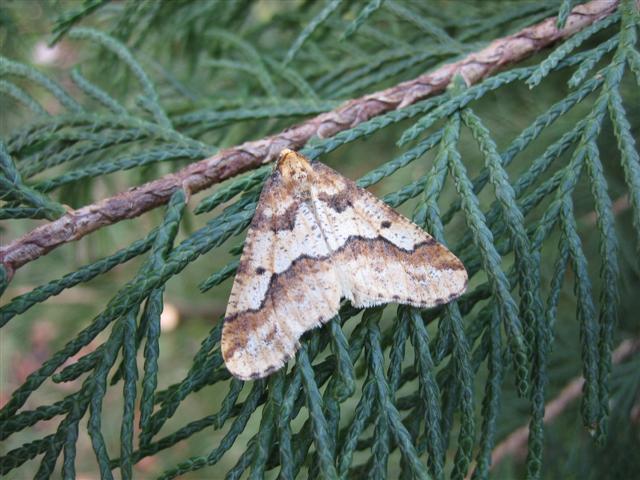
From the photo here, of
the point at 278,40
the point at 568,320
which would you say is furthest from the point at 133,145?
the point at 568,320

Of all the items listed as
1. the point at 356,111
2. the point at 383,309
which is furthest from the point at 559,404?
the point at 356,111

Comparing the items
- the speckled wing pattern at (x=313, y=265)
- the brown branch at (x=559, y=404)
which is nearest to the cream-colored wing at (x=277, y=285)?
the speckled wing pattern at (x=313, y=265)

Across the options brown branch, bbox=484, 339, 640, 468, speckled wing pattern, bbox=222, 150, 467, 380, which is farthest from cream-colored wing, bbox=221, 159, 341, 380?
brown branch, bbox=484, 339, 640, 468

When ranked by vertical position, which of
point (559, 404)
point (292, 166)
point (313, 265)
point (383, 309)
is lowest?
point (559, 404)

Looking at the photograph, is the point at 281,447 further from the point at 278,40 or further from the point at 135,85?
the point at 135,85

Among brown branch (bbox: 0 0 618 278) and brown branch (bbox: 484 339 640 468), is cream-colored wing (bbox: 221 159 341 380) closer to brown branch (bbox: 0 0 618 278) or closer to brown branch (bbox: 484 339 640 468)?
brown branch (bbox: 0 0 618 278)

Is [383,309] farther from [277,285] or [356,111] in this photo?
[356,111]

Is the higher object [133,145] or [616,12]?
[133,145]
